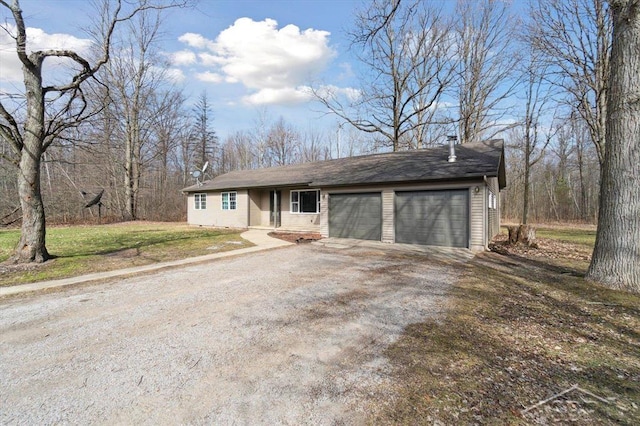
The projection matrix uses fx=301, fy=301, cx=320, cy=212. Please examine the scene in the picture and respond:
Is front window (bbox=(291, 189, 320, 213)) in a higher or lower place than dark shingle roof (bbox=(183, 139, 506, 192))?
lower

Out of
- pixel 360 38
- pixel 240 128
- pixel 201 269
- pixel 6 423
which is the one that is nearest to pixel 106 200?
pixel 240 128

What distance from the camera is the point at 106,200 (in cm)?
2550

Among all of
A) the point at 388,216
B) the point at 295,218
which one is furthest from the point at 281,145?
the point at 388,216

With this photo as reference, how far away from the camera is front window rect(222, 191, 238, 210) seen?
18.1 metres

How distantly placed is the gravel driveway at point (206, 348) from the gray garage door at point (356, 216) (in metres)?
5.60

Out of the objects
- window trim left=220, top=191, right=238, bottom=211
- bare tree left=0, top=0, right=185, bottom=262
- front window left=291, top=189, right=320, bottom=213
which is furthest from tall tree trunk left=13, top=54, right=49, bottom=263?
window trim left=220, top=191, right=238, bottom=211

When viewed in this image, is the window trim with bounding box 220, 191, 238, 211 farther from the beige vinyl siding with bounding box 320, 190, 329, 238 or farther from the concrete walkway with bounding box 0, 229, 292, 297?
the concrete walkway with bounding box 0, 229, 292, 297

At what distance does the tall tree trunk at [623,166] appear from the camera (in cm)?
555

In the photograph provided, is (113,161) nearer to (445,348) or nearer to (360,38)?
(360,38)

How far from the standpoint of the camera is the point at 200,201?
2023 cm

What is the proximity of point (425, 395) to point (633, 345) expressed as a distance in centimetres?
292

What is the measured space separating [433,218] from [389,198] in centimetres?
177

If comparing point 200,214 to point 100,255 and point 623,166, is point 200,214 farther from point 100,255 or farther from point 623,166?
point 623,166

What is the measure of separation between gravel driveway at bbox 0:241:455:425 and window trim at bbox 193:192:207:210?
46.5 ft
